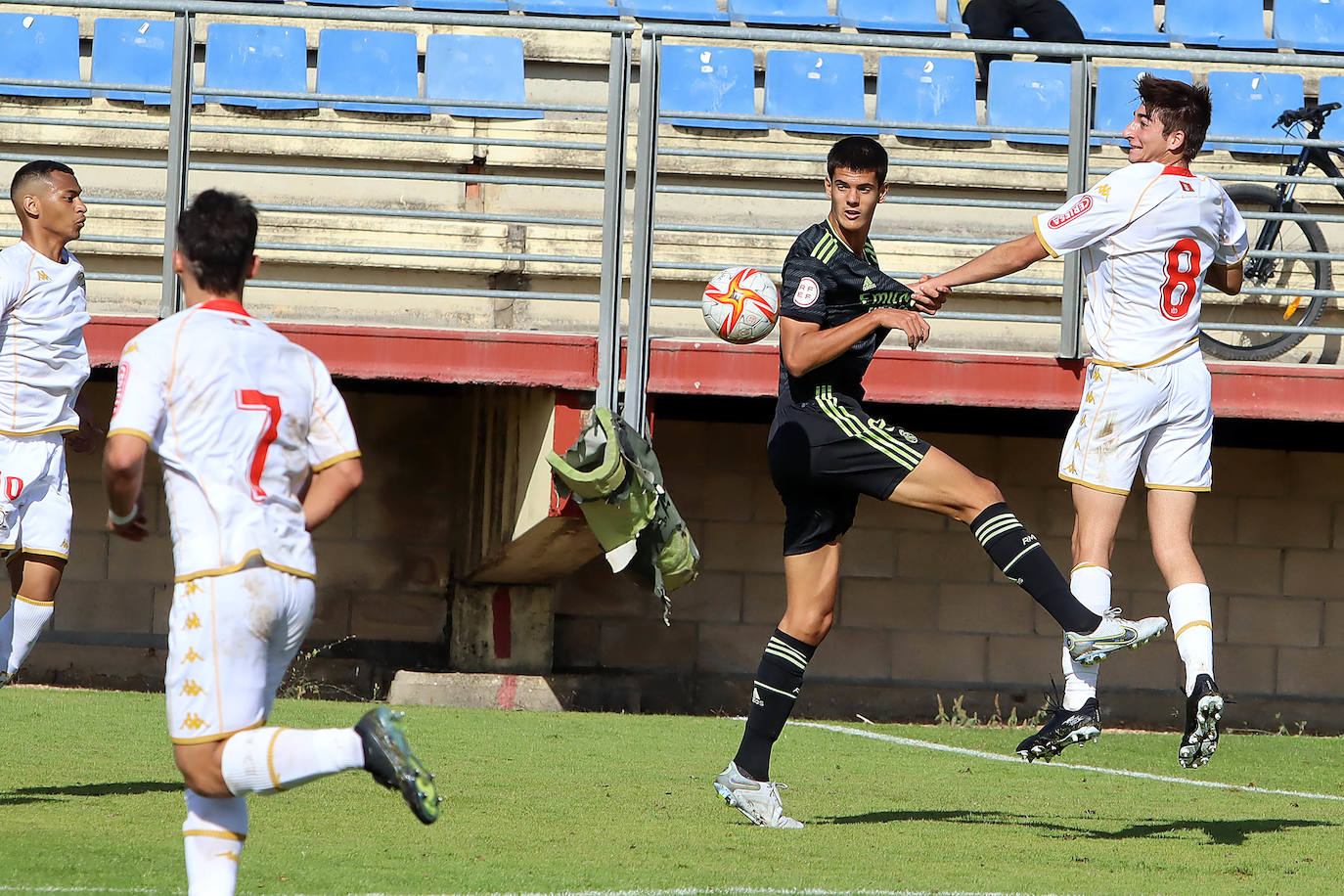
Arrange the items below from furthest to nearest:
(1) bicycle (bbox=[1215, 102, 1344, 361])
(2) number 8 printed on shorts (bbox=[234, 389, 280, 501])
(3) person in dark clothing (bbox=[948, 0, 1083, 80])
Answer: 1. (3) person in dark clothing (bbox=[948, 0, 1083, 80])
2. (1) bicycle (bbox=[1215, 102, 1344, 361])
3. (2) number 8 printed on shorts (bbox=[234, 389, 280, 501])

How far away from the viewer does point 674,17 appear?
38.2ft

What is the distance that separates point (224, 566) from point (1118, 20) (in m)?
10.3

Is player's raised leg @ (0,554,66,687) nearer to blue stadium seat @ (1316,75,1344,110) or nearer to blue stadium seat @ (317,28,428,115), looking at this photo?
blue stadium seat @ (317,28,428,115)

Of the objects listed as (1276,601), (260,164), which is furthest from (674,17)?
(1276,601)

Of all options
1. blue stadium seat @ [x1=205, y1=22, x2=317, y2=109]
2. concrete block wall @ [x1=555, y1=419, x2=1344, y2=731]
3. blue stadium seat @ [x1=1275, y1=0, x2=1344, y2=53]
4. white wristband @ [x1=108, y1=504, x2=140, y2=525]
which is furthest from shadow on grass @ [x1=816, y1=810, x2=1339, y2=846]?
blue stadium seat @ [x1=1275, y1=0, x2=1344, y2=53]

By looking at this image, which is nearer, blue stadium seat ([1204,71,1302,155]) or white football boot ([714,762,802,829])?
white football boot ([714,762,802,829])

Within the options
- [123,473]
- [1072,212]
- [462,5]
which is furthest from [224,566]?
[462,5]

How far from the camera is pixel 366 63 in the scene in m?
10.6

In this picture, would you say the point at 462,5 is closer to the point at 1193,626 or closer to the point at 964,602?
the point at 964,602

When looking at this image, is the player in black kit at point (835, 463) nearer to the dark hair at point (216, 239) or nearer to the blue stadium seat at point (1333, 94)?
the dark hair at point (216, 239)

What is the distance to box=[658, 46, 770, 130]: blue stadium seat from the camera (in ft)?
35.1

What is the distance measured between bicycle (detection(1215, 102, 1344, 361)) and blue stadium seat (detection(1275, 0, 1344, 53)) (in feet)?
4.30

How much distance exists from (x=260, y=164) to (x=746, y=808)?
683 cm

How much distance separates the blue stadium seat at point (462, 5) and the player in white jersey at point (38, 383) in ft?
19.1
